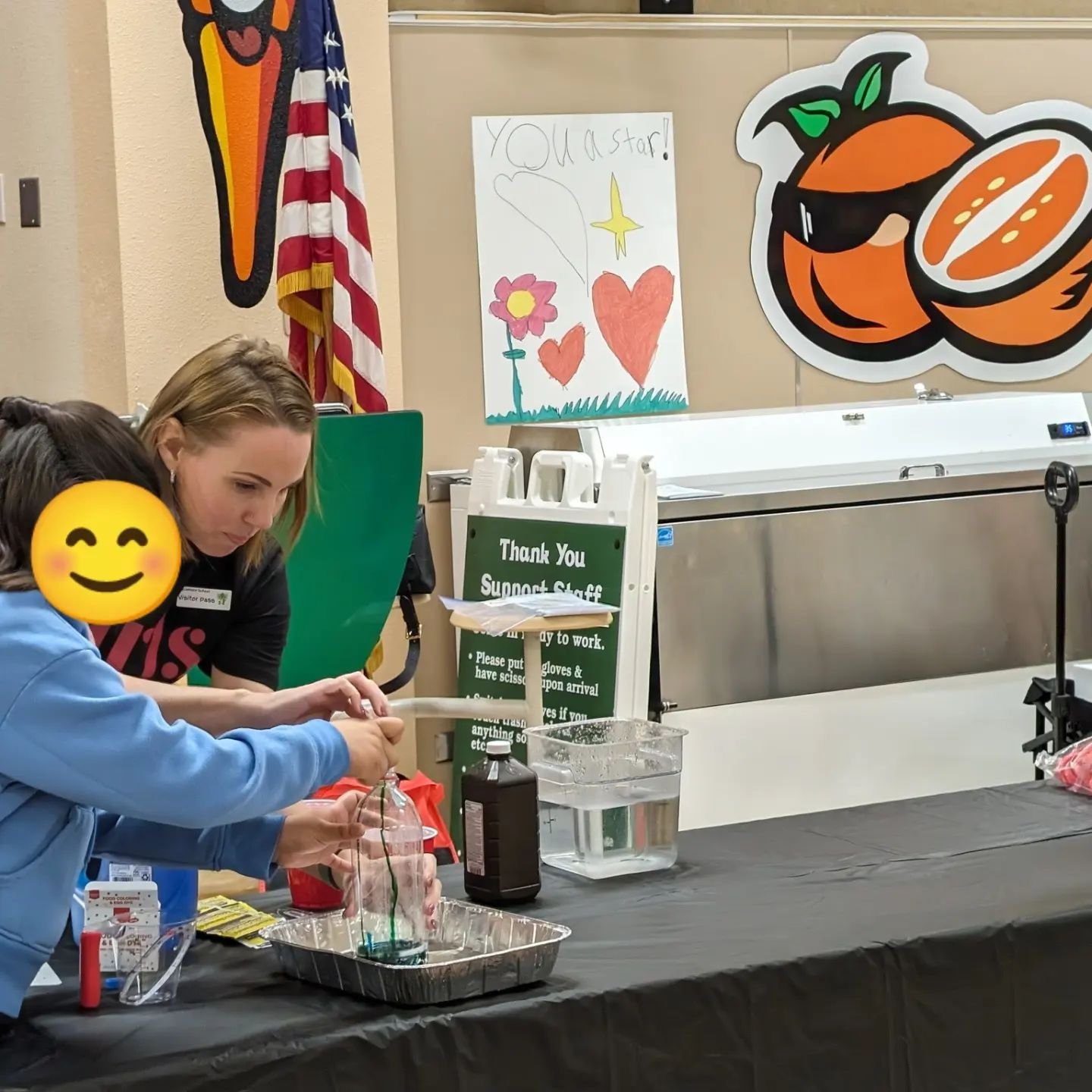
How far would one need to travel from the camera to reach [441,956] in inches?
63.2

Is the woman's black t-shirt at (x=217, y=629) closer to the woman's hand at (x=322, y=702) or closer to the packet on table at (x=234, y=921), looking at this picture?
the woman's hand at (x=322, y=702)

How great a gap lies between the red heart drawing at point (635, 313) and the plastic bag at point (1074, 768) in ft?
8.48

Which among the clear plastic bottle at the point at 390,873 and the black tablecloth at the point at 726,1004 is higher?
the clear plastic bottle at the point at 390,873

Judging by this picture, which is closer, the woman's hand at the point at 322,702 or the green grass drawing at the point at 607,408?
the woman's hand at the point at 322,702

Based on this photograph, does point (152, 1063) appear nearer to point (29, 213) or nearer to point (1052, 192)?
point (29, 213)

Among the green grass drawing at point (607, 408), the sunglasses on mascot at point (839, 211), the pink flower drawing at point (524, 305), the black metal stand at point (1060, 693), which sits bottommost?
the black metal stand at point (1060, 693)

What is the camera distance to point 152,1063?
137 cm

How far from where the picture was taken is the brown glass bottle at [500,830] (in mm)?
1818

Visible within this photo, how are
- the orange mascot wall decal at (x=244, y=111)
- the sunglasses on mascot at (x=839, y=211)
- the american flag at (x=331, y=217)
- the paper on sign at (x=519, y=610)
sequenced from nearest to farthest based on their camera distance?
1. the paper on sign at (x=519, y=610)
2. the american flag at (x=331, y=217)
3. the orange mascot wall decal at (x=244, y=111)
4. the sunglasses on mascot at (x=839, y=211)

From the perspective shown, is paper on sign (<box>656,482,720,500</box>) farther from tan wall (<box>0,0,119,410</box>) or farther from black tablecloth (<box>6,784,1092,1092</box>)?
black tablecloth (<box>6,784,1092,1092</box>)

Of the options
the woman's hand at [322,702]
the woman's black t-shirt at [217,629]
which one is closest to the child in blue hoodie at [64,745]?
the woman's hand at [322,702]

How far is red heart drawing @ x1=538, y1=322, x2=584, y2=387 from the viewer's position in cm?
470

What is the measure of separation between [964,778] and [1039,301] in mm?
1824

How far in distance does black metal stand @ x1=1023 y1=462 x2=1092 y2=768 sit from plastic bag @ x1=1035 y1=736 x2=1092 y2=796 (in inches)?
25.1
